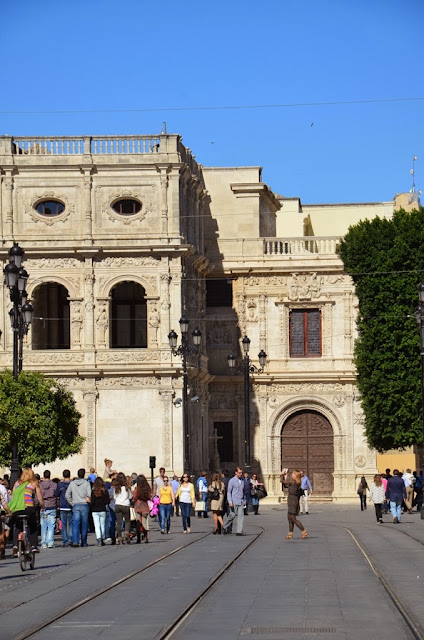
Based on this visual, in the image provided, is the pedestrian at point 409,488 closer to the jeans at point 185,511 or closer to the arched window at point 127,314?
the arched window at point 127,314

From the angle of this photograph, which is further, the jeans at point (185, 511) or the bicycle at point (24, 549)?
the jeans at point (185, 511)

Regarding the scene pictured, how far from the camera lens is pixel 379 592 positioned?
57.5 ft

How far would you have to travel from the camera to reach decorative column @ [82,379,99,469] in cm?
5119

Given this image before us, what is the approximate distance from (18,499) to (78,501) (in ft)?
16.6

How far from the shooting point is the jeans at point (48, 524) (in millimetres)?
28016

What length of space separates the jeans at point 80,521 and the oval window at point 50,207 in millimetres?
25200

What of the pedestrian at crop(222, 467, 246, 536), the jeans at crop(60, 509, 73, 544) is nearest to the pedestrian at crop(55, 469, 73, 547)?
the jeans at crop(60, 509, 73, 544)

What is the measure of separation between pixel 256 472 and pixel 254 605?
137 feet

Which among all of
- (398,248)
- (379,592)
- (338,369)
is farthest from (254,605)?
(338,369)

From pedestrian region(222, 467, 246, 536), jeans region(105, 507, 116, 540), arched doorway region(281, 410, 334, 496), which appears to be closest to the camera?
jeans region(105, 507, 116, 540)

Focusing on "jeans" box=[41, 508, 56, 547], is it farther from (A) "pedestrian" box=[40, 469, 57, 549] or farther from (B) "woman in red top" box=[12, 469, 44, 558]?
(B) "woman in red top" box=[12, 469, 44, 558]

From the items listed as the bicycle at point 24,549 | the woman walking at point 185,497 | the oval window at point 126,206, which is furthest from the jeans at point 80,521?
the oval window at point 126,206

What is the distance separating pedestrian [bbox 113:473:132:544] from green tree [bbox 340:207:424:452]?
25083mm

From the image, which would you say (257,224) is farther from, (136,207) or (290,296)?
(136,207)
